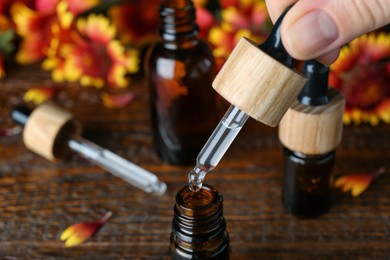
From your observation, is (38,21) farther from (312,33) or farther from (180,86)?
(312,33)

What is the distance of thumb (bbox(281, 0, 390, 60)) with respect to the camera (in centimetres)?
49

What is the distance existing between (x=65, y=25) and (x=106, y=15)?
0.25ft

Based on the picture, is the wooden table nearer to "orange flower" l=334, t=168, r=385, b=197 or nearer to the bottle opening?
"orange flower" l=334, t=168, r=385, b=197

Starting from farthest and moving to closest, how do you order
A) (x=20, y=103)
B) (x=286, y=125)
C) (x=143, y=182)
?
(x=20, y=103) < (x=143, y=182) < (x=286, y=125)

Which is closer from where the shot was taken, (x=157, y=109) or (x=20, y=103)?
(x=157, y=109)

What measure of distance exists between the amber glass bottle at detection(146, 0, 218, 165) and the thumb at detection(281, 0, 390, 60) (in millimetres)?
278

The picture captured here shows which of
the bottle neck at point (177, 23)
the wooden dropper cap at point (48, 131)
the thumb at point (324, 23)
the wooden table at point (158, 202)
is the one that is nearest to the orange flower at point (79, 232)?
the wooden table at point (158, 202)

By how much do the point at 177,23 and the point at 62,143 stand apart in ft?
0.77

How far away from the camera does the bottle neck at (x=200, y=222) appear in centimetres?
56

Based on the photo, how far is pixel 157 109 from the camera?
0.81 m

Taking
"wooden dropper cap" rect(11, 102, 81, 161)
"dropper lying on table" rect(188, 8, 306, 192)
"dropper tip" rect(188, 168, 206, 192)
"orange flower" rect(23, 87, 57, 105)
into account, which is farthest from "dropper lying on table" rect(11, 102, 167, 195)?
"dropper lying on table" rect(188, 8, 306, 192)

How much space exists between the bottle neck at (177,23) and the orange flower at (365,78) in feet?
0.71

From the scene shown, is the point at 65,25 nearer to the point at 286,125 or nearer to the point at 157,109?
the point at 157,109

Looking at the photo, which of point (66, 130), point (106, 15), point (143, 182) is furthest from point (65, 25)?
point (143, 182)
